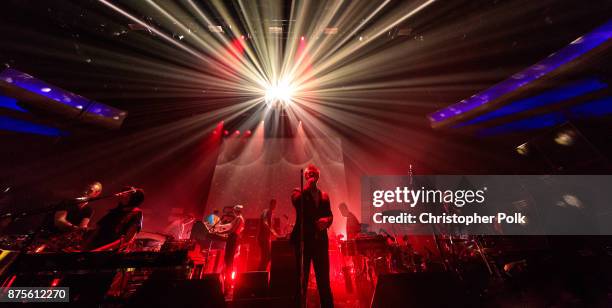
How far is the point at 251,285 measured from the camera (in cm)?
301

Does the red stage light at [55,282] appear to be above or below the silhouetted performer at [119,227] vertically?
below

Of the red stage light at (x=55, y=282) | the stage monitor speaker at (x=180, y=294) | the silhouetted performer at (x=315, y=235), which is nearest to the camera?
the stage monitor speaker at (x=180, y=294)

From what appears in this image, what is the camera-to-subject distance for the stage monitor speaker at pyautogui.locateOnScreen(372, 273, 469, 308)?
1938 millimetres

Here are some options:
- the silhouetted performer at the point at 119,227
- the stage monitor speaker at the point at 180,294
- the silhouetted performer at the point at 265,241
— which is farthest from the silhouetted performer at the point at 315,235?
the silhouetted performer at the point at 265,241

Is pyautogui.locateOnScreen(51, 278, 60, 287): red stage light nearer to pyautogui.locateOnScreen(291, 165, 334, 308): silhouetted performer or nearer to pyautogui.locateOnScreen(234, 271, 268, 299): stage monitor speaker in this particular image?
pyautogui.locateOnScreen(234, 271, 268, 299): stage monitor speaker

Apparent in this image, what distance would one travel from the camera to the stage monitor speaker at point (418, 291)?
1938 millimetres

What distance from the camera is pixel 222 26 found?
475 centimetres

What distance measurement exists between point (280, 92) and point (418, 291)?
710 centimetres

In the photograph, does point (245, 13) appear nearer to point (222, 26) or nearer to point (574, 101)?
point (222, 26)

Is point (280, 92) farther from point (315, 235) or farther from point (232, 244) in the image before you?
point (315, 235)

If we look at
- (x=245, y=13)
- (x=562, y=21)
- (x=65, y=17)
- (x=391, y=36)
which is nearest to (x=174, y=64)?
(x=65, y=17)

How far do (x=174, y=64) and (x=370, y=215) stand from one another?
7.75 metres

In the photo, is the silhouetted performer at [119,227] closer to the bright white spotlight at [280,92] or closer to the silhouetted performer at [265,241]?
the silhouetted performer at [265,241]

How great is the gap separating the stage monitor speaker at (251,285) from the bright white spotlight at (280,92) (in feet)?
19.0
